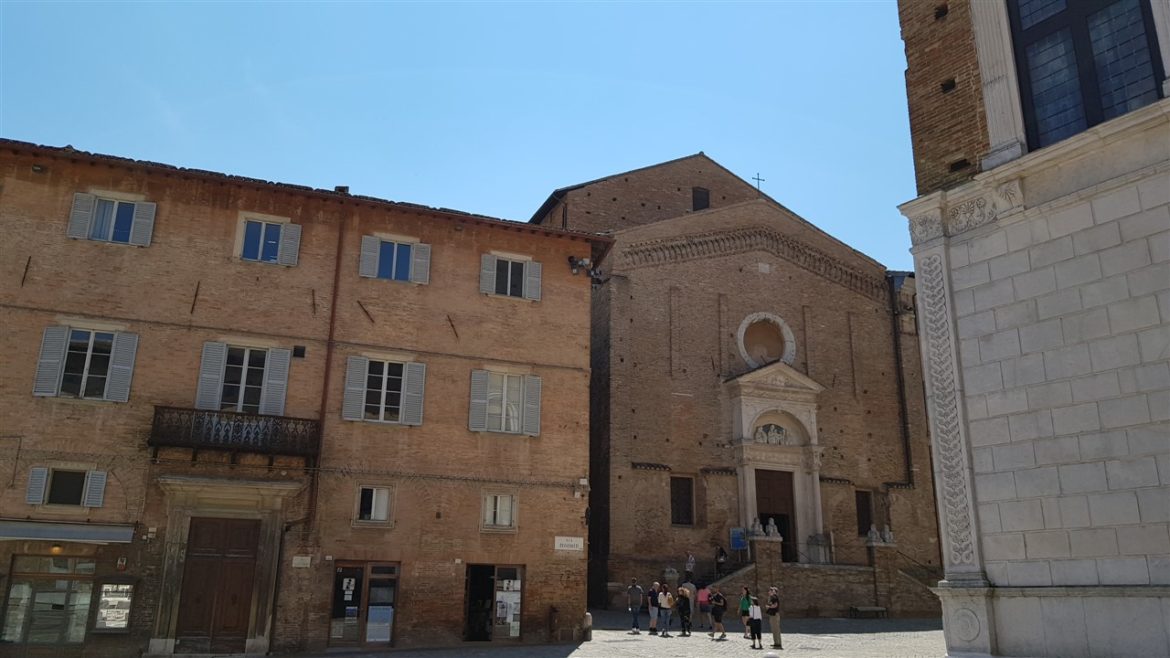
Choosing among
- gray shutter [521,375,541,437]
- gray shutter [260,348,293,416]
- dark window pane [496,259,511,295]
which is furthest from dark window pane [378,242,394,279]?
gray shutter [521,375,541,437]

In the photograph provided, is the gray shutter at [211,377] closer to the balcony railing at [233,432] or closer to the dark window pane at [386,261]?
the balcony railing at [233,432]

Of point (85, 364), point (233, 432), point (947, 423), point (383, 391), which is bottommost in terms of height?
point (947, 423)

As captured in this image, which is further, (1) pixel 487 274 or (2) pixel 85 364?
(1) pixel 487 274

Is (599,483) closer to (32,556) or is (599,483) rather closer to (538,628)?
(538,628)

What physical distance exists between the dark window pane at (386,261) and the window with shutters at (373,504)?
4.81 metres

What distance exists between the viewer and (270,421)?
18672mm

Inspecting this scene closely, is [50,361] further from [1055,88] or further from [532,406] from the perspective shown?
[1055,88]

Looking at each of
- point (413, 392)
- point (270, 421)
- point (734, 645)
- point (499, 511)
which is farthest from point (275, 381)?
point (734, 645)

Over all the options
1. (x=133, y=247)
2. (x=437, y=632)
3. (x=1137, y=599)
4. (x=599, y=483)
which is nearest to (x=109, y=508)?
(x=133, y=247)

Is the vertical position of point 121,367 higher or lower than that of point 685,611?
higher

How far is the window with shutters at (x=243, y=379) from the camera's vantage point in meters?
18.8

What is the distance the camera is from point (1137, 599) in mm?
9875

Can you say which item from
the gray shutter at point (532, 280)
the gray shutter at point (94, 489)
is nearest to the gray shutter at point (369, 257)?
the gray shutter at point (532, 280)

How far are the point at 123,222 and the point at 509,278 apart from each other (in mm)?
8414
